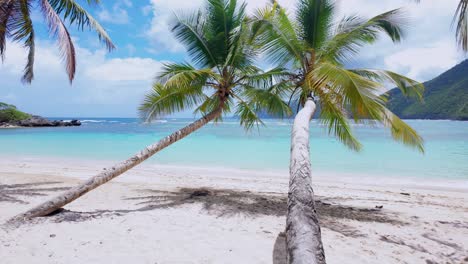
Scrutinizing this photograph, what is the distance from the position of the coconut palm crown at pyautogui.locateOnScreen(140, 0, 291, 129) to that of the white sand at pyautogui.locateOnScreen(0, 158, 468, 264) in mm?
2138

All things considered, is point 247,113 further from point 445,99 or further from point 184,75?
point 445,99

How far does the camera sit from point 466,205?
22.5 ft

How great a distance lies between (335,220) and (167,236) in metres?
2.91

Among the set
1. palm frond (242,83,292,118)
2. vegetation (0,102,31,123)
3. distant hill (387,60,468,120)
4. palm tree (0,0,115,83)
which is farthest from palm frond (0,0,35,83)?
distant hill (387,60,468,120)

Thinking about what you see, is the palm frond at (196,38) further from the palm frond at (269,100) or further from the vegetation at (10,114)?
the vegetation at (10,114)

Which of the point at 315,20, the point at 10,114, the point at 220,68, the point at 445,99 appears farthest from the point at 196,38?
the point at 445,99

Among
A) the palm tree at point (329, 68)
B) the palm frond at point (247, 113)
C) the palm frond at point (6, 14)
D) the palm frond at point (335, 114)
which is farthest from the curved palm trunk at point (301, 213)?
the palm frond at point (6, 14)

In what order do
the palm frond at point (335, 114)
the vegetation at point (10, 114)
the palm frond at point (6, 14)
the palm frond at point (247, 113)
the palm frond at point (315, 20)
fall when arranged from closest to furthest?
the palm frond at point (335, 114)
the palm frond at point (315, 20)
the palm frond at point (6, 14)
the palm frond at point (247, 113)
the vegetation at point (10, 114)

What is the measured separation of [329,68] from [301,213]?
2608mm

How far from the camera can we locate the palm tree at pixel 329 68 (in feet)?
15.0

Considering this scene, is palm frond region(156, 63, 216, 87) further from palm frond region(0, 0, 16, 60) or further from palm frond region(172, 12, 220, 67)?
palm frond region(0, 0, 16, 60)

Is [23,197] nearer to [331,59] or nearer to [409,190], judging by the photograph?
[331,59]

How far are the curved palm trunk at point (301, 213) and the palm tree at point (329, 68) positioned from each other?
117 mm

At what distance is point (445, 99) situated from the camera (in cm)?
7219
